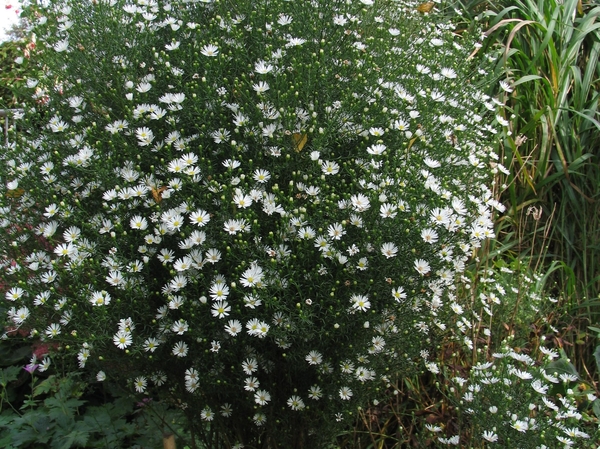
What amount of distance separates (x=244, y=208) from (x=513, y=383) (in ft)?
3.90

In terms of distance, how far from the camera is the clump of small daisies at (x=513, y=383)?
6.73 ft

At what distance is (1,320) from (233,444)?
1.00 m

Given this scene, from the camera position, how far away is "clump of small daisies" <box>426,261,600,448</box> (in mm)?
2053

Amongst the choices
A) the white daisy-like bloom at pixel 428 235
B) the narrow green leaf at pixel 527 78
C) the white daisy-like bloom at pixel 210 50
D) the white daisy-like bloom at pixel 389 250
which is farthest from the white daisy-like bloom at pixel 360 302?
the narrow green leaf at pixel 527 78

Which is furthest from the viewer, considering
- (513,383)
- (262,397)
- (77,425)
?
(77,425)

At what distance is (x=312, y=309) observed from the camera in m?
1.83

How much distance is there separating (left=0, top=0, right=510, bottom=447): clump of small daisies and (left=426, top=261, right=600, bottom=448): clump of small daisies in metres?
0.29

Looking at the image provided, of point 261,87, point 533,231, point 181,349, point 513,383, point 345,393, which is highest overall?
point 261,87

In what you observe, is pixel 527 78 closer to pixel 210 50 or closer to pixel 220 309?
pixel 210 50

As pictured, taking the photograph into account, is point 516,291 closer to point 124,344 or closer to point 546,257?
point 546,257

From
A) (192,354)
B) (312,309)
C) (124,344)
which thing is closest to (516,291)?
(312,309)

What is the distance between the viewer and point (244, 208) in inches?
72.9

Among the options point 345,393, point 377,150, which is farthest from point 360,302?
point 377,150

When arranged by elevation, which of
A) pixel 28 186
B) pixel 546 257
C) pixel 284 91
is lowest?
pixel 546 257
